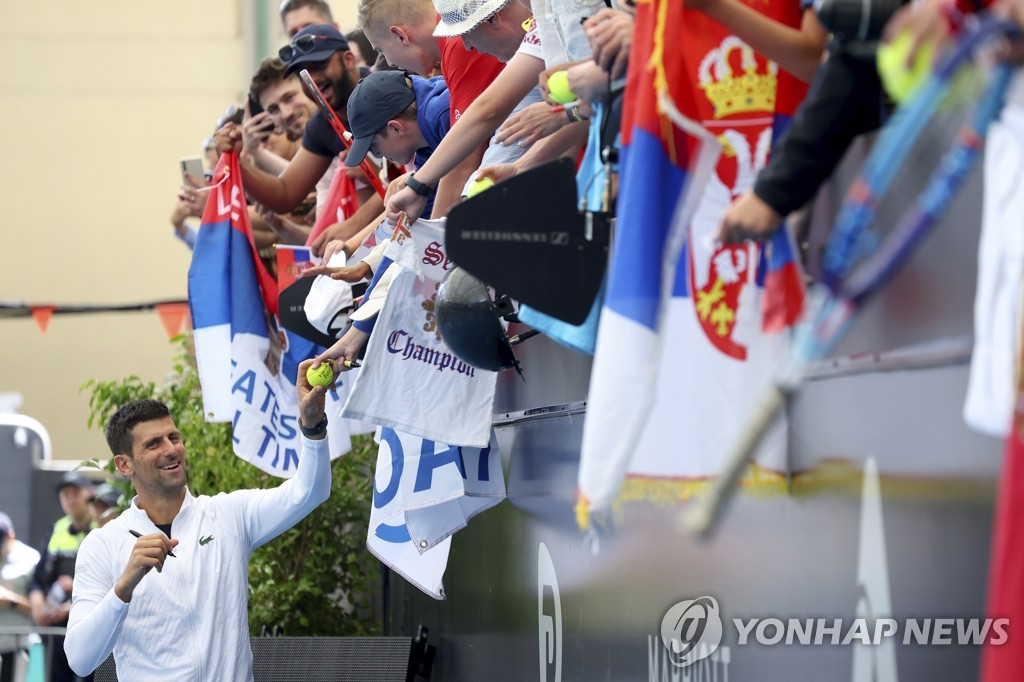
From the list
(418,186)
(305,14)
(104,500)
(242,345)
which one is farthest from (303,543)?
(418,186)

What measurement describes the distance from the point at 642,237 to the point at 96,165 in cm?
1432

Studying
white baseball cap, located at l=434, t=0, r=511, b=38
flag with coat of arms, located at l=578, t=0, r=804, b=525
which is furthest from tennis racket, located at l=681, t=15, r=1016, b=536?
white baseball cap, located at l=434, t=0, r=511, b=38

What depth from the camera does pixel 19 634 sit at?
30.7ft

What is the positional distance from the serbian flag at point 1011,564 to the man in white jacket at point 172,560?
9.19 feet

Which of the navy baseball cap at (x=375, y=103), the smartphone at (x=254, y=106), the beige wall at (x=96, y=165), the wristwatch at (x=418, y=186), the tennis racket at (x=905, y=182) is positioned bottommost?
the tennis racket at (x=905, y=182)

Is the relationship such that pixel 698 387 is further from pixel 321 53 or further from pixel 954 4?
pixel 321 53

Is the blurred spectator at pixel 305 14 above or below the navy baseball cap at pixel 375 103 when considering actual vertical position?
above

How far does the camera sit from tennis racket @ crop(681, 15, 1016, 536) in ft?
6.36

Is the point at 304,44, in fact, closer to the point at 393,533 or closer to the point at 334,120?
the point at 334,120

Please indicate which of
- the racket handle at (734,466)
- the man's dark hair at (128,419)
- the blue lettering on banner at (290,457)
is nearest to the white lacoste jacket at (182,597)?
the man's dark hair at (128,419)

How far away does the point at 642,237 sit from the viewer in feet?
8.79

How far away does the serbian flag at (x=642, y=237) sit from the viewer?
2621 mm

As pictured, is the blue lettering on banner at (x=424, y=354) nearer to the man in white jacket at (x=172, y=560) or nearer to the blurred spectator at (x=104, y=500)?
the man in white jacket at (x=172, y=560)

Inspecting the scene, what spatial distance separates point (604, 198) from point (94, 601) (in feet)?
7.53
